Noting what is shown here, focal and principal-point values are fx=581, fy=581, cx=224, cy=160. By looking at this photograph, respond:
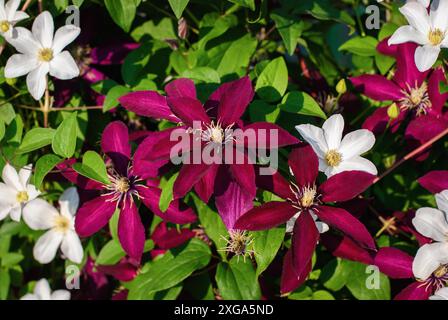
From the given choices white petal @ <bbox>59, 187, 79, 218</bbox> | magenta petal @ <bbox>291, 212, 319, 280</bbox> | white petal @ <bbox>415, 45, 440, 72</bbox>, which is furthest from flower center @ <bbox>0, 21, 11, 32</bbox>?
white petal @ <bbox>415, 45, 440, 72</bbox>

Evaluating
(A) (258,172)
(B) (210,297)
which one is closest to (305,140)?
(A) (258,172)

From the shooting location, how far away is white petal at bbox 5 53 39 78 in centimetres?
113

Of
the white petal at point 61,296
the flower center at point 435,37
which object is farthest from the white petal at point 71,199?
the flower center at point 435,37

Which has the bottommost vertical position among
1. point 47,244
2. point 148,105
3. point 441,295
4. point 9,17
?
point 441,295

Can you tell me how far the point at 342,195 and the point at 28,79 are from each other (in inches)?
24.9

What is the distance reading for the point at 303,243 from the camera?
0.96m

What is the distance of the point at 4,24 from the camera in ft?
3.73

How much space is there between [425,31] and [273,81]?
0.99ft

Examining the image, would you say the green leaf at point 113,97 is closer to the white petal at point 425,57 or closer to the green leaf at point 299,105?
the green leaf at point 299,105

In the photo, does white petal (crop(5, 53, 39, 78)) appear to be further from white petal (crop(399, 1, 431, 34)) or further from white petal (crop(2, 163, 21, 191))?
white petal (crop(399, 1, 431, 34))

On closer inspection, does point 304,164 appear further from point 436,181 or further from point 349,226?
point 436,181

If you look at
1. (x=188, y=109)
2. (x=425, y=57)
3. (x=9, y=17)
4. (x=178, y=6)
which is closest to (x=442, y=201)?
(x=425, y=57)

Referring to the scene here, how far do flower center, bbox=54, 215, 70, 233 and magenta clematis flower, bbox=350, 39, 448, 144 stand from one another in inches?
25.7

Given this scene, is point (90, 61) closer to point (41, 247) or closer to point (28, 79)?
point (28, 79)
